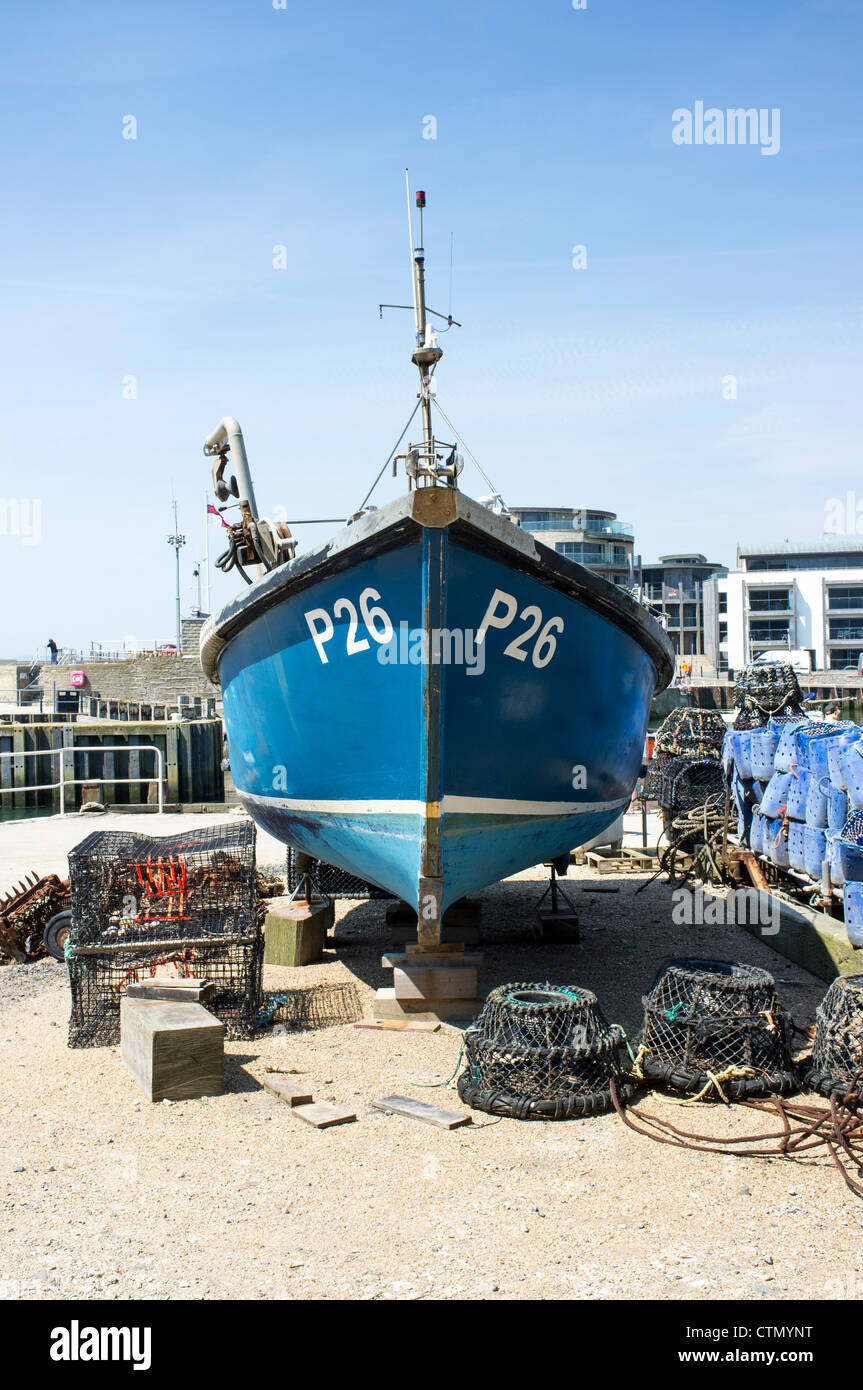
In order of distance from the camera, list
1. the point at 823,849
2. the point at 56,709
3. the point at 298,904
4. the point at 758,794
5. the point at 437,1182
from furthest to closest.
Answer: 1. the point at 56,709
2. the point at 758,794
3. the point at 298,904
4. the point at 823,849
5. the point at 437,1182

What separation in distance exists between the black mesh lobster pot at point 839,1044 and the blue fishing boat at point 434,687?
2.17 meters

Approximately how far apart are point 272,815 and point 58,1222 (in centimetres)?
406

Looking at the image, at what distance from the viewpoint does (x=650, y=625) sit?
7.41 meters

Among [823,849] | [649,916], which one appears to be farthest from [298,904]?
[823,849]

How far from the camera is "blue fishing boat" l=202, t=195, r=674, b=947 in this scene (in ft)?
18.9

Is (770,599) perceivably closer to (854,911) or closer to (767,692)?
(767,692)

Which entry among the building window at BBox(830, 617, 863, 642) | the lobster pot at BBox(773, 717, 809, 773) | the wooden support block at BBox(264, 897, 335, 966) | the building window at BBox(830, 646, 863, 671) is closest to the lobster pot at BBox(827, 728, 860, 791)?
the lobster pot at BBox(773, 717, 809, 773)

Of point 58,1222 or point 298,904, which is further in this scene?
point 298,904

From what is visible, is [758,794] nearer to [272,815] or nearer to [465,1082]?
[272,815]

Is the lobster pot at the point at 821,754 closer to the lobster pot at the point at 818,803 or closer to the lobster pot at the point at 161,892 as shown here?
the lobster pot at the point at 818,803

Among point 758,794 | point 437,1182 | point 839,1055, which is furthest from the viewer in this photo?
point 758,794

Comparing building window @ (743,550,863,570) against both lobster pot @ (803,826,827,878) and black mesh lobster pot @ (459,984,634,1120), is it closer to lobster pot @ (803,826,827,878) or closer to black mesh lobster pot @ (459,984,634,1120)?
lobster pot @ (803,826,827,878)

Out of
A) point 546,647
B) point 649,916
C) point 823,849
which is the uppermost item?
point 546,647

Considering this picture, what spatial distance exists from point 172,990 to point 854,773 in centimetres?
440
